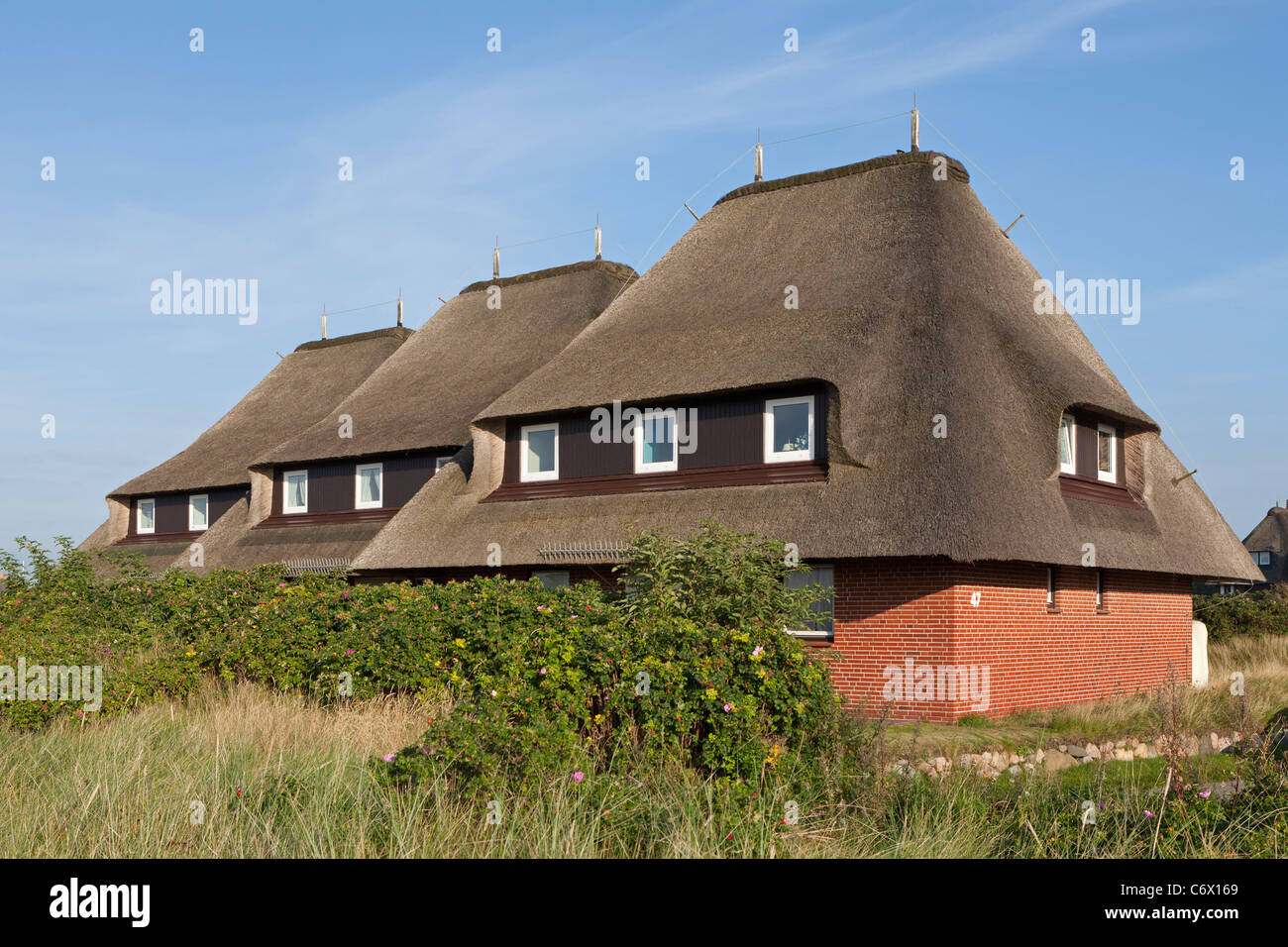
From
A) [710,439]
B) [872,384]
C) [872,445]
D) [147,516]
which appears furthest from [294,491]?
[872,445]

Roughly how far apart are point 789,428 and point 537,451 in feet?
16.8

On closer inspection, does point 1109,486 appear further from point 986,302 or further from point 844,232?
point 844,232

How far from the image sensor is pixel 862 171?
21656 millimetres

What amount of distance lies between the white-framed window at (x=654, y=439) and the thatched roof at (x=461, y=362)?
16.3 ft

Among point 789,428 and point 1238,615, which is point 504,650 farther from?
point 1238,615

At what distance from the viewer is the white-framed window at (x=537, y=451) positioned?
20.3 metres

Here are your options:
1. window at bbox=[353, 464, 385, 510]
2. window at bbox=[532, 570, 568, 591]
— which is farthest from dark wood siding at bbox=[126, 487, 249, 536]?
window at bbox=[532, 570, 568, 591]

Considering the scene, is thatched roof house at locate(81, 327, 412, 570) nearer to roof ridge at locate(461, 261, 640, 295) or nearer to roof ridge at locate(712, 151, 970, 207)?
roof ridge at locate(461, 261, 640, 295)

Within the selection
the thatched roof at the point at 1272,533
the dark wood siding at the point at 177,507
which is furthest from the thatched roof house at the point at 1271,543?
the dark wood siding at the point at 177,507

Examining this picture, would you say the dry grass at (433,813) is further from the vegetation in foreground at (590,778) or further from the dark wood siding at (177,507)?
the dark wood siding at (177,507)

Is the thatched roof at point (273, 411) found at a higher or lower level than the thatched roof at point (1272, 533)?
higher

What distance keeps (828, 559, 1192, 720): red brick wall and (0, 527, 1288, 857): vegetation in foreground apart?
342 centimetres
